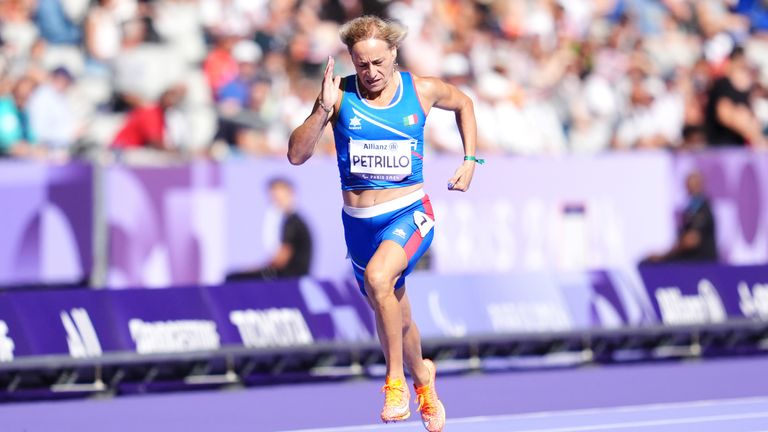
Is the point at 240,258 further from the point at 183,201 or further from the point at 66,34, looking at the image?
the point at 66,34

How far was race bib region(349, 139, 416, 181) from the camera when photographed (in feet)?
29.9

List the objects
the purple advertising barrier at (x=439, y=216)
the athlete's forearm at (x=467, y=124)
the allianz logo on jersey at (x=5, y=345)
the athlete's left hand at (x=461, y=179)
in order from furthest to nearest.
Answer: the purple advertising barrier at (x=439, y=216)
the allianz logo on jersey at (x=5, y=345)
the athlete's forearm at (x=467, y=124)
the athlete's left hand at (x=461, y=179)

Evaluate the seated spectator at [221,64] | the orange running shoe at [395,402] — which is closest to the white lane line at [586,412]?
the orange running shoe at [395,402]

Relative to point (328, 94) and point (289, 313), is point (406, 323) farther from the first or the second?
point (289, 313)

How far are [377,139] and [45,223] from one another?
520cm

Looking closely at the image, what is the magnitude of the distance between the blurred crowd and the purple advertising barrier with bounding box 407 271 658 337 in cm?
203

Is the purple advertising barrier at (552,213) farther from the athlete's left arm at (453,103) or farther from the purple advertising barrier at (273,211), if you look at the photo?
the athlete's left arm at (453,103)

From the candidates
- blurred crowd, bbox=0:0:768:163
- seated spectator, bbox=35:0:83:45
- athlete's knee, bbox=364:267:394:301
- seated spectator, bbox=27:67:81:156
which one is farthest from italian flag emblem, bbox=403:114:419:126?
seated spectator, bbox=35:0:83:45

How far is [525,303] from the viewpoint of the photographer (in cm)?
1470

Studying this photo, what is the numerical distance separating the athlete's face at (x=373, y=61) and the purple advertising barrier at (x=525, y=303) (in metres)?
5.30

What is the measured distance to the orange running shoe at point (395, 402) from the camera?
870 centimetres

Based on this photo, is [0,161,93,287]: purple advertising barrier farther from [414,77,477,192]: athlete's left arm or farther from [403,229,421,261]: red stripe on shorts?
[403,229,421,261]: red stripe on shorts

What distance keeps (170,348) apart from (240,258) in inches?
58.5

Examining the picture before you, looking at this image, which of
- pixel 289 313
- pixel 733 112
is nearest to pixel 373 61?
pixel 289 313
